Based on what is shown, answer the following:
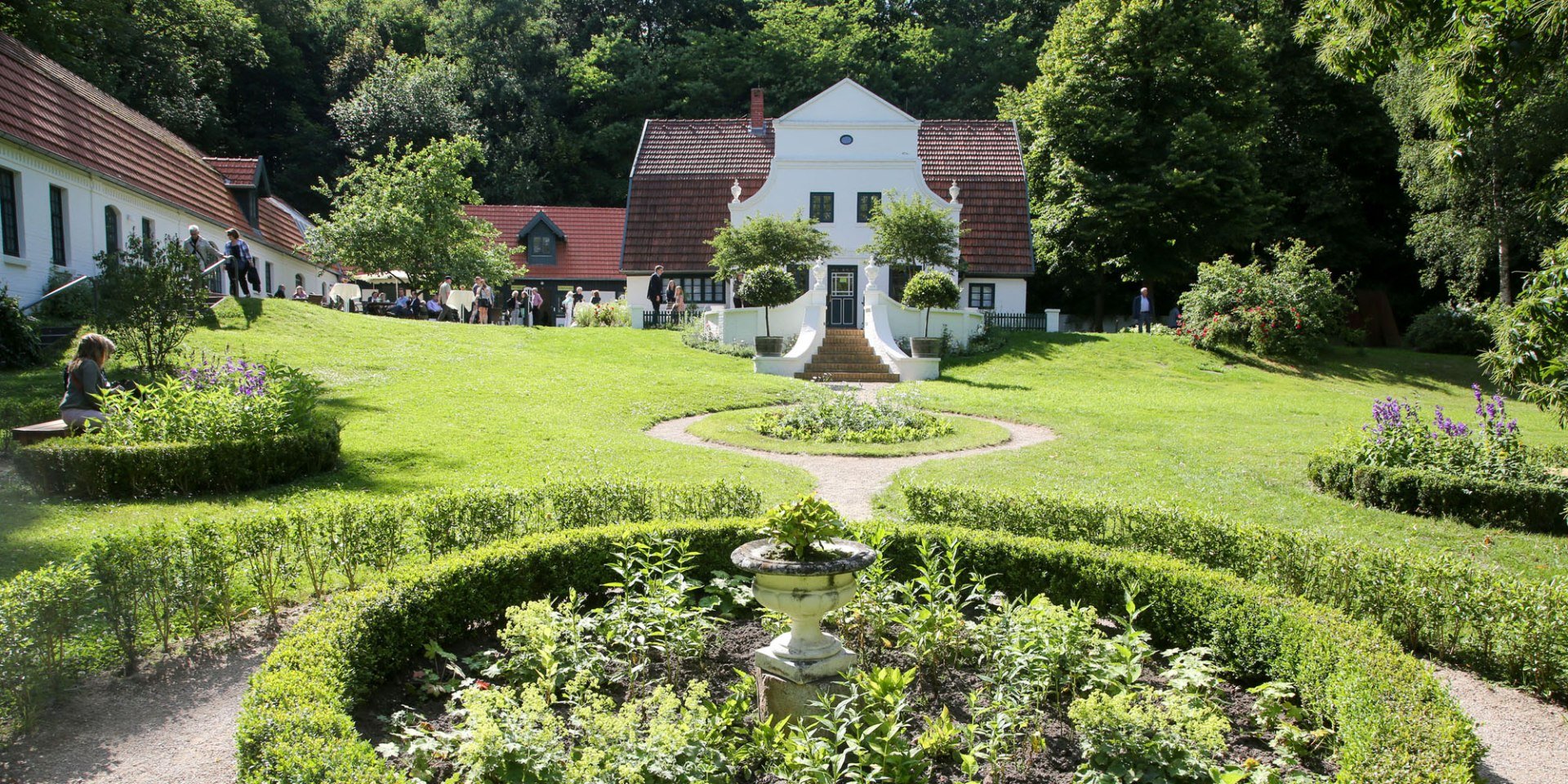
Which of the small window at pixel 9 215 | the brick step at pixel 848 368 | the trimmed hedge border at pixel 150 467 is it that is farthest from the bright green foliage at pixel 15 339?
the brick step at pixel 848 368

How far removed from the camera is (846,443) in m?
14.0

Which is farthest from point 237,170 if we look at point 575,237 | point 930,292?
point 930,292

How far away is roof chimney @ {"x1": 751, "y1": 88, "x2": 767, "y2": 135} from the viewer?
36.7 meters

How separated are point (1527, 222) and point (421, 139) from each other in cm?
4484

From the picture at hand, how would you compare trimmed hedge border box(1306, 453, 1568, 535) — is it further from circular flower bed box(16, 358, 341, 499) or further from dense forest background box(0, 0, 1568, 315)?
circular flower bed box(16, 358, 341, 499)

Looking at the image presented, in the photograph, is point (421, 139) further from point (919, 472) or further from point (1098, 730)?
point (1098, 730)

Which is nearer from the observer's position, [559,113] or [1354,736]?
[1354,736]

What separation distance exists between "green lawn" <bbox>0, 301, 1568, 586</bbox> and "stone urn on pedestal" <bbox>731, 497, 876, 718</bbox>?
420 centimetres

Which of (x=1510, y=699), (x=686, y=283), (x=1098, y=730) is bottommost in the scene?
(x=1510, y=699)

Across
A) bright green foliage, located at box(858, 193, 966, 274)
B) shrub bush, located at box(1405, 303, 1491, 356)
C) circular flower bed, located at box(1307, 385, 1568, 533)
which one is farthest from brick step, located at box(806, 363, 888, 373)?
shrub bush, located at box(1405, 303, 1491, 356)

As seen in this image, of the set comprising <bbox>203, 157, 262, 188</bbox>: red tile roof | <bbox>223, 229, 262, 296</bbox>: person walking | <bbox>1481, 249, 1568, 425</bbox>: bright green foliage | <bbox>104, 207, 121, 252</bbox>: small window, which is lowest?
<bbox>1481, 249, 1568, 425</bbox>: bright green foliage

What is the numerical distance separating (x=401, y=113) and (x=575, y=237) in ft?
37.7

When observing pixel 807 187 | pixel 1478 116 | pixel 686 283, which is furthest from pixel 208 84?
pixel 1478 116

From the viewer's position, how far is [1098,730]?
455cm
